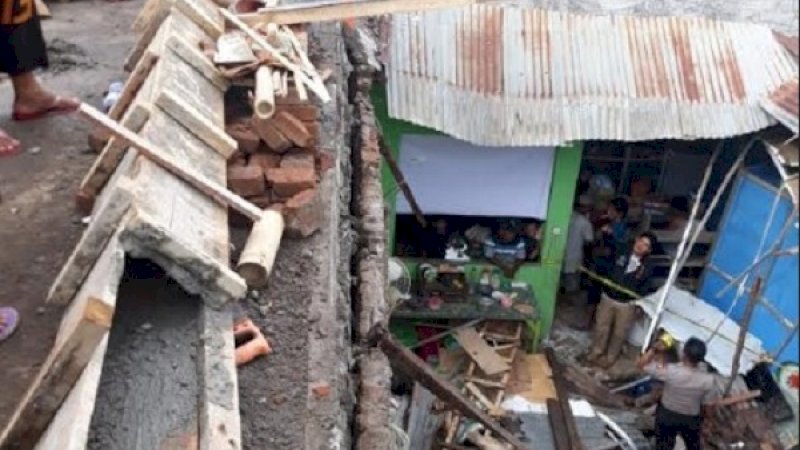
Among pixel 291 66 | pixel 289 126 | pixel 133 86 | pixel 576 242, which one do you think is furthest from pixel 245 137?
pixel 576 242

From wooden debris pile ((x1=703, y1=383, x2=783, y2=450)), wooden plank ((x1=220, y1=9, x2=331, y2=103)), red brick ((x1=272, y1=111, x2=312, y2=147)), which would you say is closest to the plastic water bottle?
wooden plank ((x1=220, y1=9, x2=331, y2=103))

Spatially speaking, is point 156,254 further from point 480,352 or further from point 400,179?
point 480,352

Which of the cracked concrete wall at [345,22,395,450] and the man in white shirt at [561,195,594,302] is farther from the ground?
the cracked concrete wall at [345,22,395,450]

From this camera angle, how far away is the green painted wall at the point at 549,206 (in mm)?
10906

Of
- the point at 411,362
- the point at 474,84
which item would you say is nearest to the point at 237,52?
the point at 411,362

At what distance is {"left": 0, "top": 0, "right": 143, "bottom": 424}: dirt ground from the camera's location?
3621 mm

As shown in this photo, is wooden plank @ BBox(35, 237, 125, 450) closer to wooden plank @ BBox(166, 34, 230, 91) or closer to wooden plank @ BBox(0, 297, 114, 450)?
wooden plank @ BBox(0, 297, 114, 450)

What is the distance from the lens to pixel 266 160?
15.5 feet

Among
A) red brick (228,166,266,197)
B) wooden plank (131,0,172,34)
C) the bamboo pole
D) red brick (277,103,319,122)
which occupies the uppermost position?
wooden plank (131,0,172,34)

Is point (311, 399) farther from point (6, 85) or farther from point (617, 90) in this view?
point (617, 90)

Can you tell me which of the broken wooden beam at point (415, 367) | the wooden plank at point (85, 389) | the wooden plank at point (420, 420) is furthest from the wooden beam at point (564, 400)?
the wooden plank at point (85, 389)

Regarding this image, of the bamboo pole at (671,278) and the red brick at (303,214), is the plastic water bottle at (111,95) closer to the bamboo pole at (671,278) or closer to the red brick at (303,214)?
the red brick at (303,214)

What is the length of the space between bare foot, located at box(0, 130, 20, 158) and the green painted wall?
18.6 feet

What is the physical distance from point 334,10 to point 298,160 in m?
1.85
